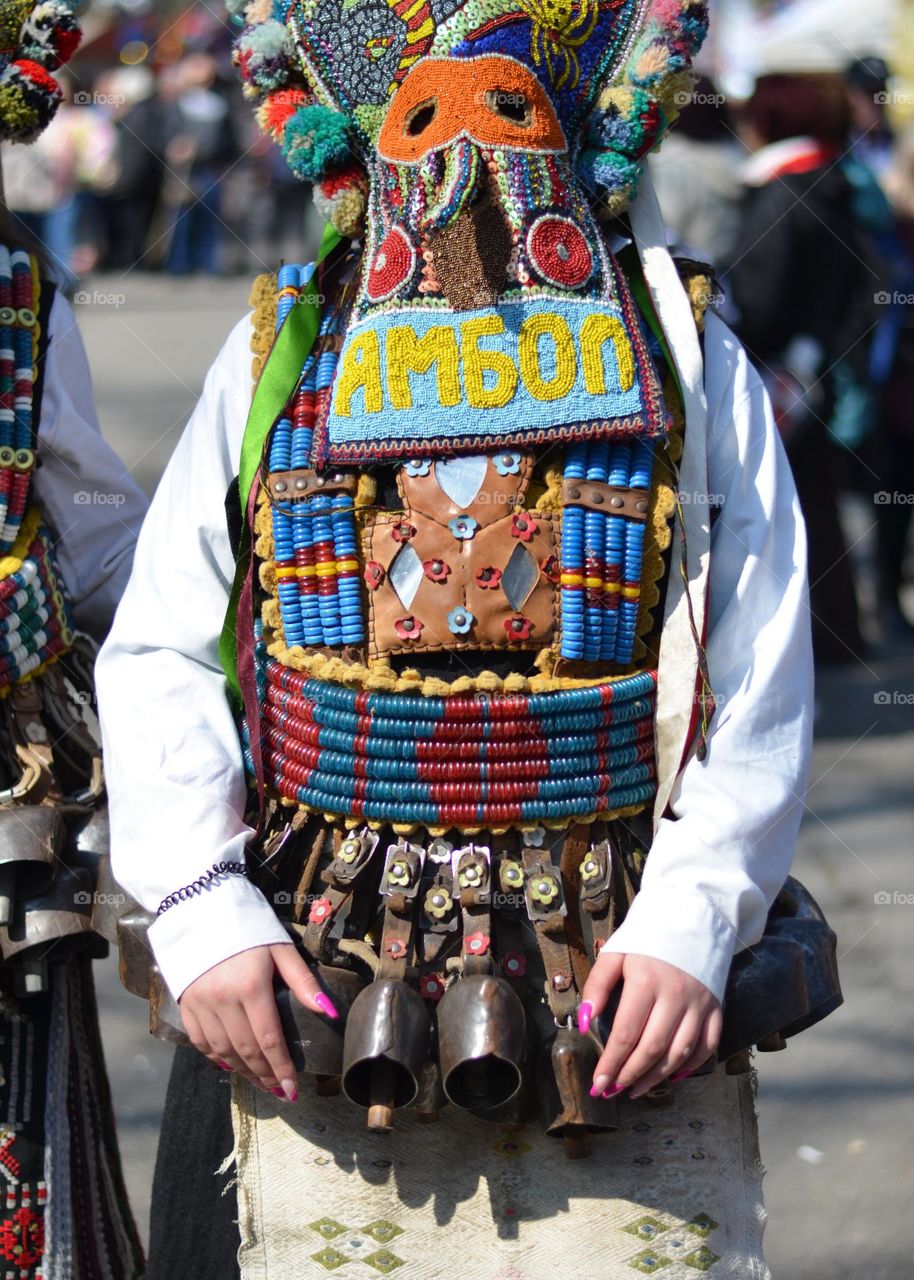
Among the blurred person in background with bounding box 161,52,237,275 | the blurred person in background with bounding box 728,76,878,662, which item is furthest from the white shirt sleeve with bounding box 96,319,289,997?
the blurred person in background with bounding box 161,52,237,275

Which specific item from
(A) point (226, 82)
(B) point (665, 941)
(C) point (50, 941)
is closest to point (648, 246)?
(B) point (665, 941)

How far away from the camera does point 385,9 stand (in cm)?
216

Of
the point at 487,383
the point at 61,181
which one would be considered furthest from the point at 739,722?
the point at 61,181

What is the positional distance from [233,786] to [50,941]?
0.54 metres

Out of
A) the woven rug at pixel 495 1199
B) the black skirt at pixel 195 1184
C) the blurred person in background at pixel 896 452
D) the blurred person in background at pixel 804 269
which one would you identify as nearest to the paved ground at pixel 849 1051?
the blurred person in background at pixel 896 452

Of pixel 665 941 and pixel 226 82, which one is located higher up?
pixel 226 82

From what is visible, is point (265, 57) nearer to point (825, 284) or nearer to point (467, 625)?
point (467, 625)

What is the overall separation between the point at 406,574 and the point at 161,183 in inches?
589

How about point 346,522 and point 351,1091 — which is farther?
point 346,522

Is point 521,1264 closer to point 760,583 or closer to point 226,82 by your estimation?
point 760,583

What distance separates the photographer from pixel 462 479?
6.95ft

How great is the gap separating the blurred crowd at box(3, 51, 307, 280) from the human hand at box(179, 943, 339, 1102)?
13955 millimetres

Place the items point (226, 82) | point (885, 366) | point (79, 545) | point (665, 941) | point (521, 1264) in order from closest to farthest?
point (665, 941), point (521, 1264), point (79, 545), point (885, 366), point (226, 82)

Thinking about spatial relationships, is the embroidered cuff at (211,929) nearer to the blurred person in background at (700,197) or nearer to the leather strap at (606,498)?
the leather strap at (606,498)
